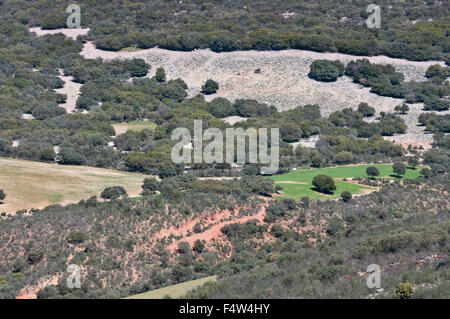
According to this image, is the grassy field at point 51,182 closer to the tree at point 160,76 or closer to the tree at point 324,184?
the tree at point 324,184

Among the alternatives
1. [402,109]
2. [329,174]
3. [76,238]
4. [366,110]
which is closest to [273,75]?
[366,110]

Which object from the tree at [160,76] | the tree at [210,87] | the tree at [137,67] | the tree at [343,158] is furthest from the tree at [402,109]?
the tree at [137,67]

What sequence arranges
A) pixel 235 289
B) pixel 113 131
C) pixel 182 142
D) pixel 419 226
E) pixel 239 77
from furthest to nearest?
1. pixel 239 77
2. pixel 113 131
3. pixel 182 142
4. pixel 419 226
5. pixel 235 289

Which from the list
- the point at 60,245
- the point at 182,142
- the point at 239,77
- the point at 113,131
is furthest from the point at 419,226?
the point at 239,77

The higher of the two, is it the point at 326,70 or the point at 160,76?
the point at 326,70

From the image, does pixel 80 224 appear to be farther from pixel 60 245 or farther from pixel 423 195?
pixel 423 195

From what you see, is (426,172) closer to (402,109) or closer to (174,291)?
(402,109)
